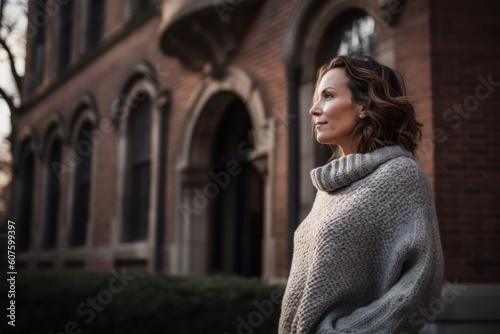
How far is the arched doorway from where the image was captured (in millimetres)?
11023

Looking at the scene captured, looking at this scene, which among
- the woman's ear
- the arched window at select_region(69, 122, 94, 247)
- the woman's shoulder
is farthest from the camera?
the arched window at select_region(69, 122, 94, 247)

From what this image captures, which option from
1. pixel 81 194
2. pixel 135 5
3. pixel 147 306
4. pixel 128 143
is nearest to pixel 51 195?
pixel 81 194

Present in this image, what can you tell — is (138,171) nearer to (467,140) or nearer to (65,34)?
(65,34)

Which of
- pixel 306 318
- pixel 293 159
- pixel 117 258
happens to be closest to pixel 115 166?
pixel 117 258

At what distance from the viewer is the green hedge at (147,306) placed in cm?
691

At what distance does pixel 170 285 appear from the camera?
23.6ft

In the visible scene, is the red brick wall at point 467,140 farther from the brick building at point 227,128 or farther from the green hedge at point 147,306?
the green hedge at point 147,306

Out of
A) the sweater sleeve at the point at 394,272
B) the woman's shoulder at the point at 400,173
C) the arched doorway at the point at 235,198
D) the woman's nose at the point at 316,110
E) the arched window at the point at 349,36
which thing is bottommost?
the sweater sleeve at the point at 394,272

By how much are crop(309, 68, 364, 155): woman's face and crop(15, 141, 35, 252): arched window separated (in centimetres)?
1980

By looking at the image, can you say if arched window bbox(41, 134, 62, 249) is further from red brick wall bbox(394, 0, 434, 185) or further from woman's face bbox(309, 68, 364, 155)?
woman's face bbox(309, 68, 364, 155)

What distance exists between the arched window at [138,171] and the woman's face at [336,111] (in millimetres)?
11341

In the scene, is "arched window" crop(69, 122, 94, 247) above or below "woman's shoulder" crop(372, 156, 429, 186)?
above

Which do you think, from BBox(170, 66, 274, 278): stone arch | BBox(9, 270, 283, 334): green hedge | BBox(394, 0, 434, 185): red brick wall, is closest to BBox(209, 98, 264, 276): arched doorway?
BBox(170, 66, 274, 278): stone arch

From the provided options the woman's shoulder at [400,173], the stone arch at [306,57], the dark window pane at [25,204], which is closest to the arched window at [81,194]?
the dark window pane at [25,204]
